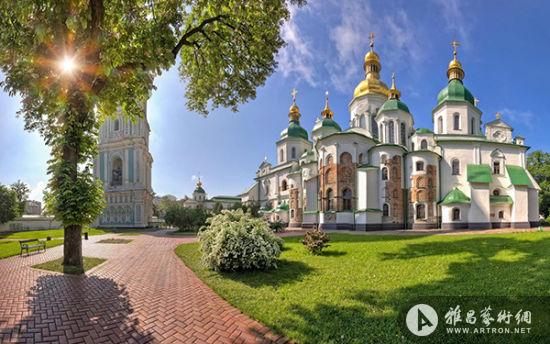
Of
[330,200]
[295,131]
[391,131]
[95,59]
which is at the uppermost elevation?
[295,131]

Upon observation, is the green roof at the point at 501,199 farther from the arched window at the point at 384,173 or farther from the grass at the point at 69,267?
the grass at the point at 69,267

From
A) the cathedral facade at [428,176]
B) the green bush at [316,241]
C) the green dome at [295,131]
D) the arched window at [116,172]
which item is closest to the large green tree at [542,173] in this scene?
the cathedral facade at [428,176]

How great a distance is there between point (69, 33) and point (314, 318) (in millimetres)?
8956

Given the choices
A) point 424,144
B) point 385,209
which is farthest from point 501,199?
point 385,209

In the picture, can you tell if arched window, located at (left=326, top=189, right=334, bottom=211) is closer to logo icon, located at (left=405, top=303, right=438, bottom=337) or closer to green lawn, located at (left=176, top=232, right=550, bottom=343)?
green lawn, located at (left=176, top=232, right=550, bottom=343)

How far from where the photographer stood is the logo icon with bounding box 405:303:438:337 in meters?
4.33

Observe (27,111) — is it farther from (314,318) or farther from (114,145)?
(114,145)

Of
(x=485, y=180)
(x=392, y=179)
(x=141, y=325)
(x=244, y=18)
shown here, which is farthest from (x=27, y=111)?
(x=485, y=180)

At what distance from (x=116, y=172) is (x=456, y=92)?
5139 cm

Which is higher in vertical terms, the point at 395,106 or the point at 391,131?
the point at 395,106

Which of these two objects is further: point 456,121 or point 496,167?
point 456,121

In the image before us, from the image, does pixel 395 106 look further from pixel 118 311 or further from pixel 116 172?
pixel 116 172

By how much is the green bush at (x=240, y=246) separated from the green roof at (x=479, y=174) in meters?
26.5

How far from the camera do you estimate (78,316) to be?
17.4 ft
